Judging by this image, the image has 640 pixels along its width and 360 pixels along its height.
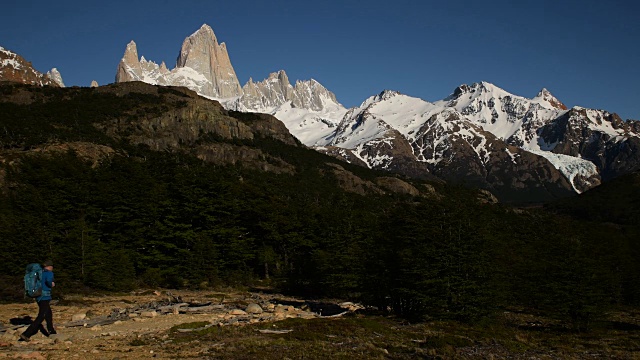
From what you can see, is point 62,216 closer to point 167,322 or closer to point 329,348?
point 167,322

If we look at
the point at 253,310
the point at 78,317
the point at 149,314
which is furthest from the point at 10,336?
the point at 253,310

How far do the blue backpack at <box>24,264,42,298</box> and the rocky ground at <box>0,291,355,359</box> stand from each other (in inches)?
78.0

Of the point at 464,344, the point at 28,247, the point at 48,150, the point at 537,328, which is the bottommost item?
the point at 537,328

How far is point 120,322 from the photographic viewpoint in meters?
27.4

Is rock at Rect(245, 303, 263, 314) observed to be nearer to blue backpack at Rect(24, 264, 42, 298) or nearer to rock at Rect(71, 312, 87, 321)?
rock at Rect(71, 312, 87, 321)

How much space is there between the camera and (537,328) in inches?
1722

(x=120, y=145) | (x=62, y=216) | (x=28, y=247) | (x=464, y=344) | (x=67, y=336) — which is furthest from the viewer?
(x=120, y=145)

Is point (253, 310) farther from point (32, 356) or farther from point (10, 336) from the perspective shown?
point (32, 356)

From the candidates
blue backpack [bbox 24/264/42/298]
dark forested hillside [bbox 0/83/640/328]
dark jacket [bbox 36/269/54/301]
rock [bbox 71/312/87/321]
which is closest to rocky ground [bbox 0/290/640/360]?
rock [bbox 71/312/87/321]

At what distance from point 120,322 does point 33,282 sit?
22.9 feet

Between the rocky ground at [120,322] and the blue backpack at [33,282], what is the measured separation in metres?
1.98

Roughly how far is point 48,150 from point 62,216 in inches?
2444

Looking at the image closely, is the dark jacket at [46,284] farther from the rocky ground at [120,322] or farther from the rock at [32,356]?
the rock at [32,356]

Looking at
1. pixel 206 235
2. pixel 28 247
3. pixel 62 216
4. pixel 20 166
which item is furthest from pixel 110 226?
pixel 20 166
